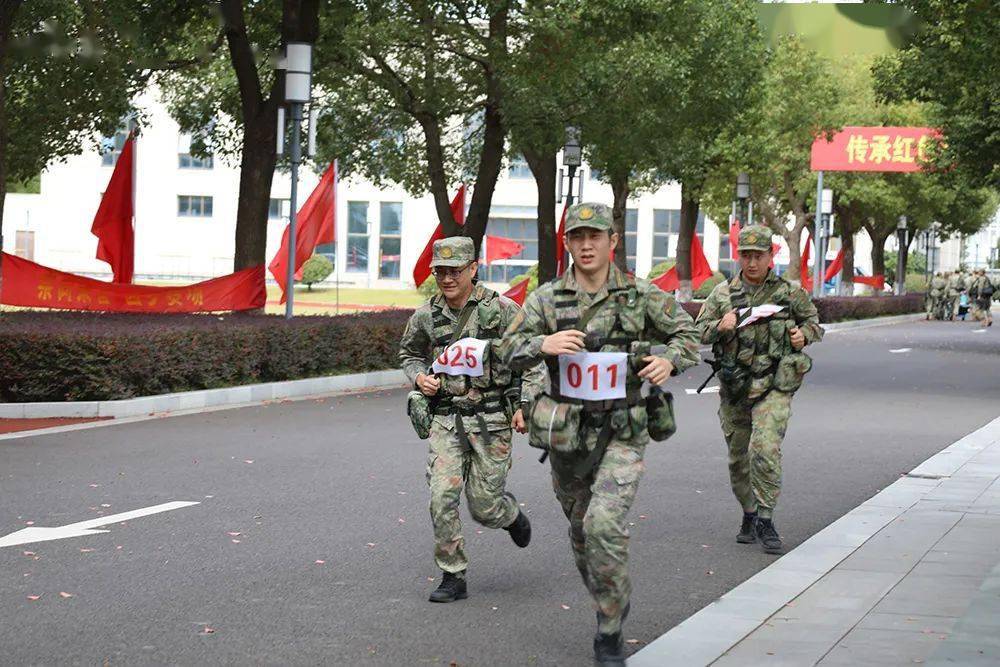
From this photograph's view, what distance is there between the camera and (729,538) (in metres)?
8.98

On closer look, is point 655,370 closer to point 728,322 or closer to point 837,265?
point 728,322

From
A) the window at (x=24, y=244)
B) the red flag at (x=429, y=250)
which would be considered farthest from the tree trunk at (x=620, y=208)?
the window at (x=24, y=244)

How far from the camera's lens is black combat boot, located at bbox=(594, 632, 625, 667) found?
18.5 ft

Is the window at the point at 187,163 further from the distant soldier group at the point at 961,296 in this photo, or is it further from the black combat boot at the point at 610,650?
the black combat boot at the point at 610,650

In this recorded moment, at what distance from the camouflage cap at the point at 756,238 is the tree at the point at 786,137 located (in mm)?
34798

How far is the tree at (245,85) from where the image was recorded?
884 inches

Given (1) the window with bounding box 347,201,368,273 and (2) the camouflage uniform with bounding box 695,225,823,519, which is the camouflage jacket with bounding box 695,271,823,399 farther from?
(1) the window with bounding box 347,201,368,273

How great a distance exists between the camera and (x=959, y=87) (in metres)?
30.4

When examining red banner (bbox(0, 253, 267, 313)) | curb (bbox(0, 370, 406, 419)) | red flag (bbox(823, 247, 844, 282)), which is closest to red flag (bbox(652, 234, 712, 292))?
red flag (bbox(823, 247, 844, 282))

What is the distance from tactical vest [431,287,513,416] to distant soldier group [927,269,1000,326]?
44698mm

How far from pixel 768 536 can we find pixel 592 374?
3.08 m

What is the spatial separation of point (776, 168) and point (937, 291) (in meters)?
7.20

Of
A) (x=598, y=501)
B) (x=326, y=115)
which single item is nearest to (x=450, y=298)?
(x=598, y=501)

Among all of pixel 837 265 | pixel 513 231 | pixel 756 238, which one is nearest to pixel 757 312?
pixel 756 238
